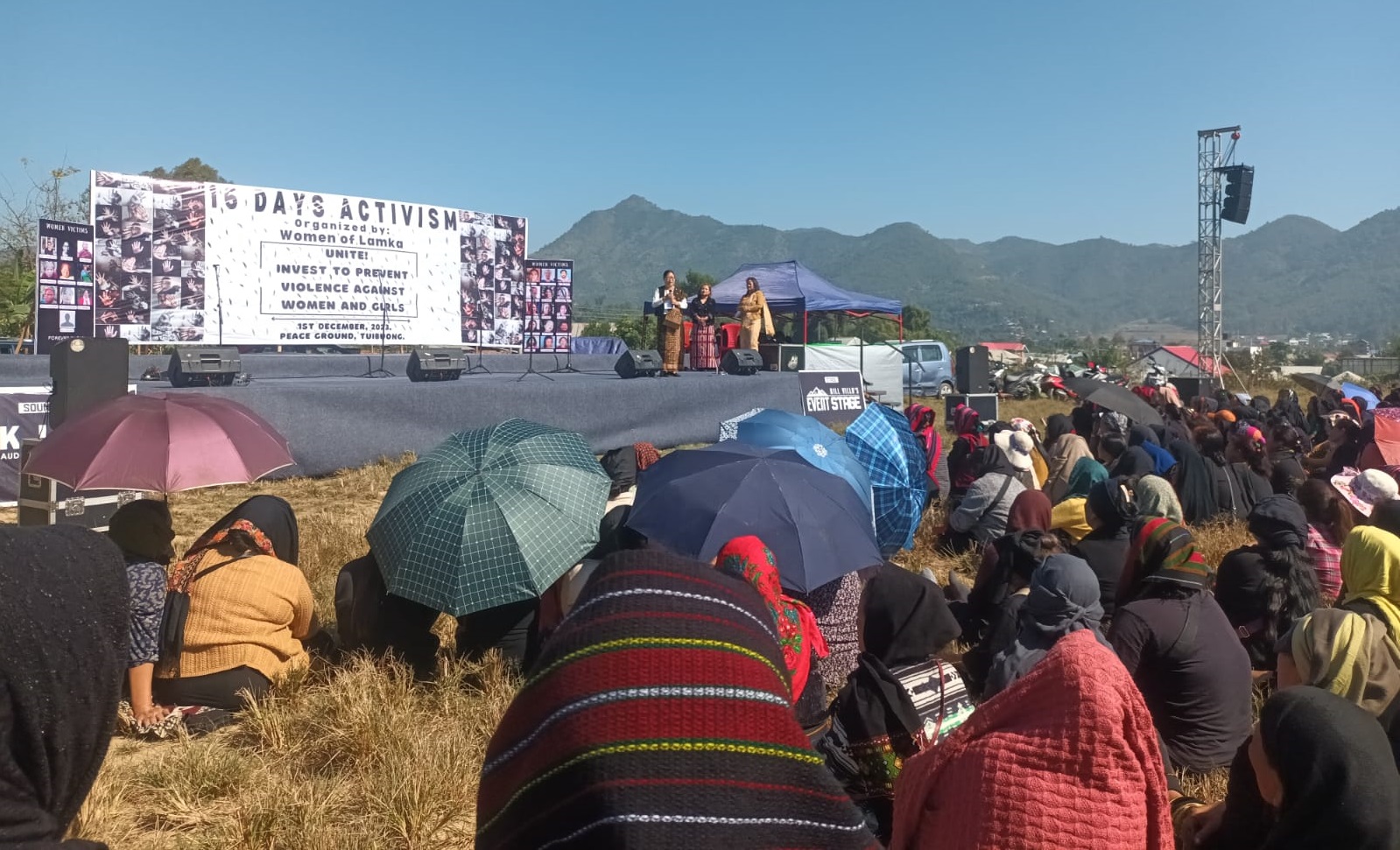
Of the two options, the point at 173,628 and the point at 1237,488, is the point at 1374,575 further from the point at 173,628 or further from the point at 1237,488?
the point at 173,628

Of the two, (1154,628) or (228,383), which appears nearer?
(1154,628)

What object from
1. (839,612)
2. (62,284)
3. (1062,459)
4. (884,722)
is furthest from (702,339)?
(884,722)

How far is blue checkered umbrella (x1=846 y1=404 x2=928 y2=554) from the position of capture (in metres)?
6.81

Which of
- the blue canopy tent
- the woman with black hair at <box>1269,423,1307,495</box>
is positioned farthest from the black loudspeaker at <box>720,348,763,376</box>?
the woman with black hair at <box>1269,423,1307,495</box>

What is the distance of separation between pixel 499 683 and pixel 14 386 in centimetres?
683

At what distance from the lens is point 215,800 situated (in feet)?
11.7

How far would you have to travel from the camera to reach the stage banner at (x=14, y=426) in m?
8.73

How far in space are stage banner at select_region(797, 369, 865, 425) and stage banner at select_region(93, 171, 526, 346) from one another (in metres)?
5.95

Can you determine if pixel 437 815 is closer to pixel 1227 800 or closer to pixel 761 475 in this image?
pixel 761 475

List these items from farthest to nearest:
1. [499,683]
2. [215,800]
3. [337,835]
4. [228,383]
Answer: [228,383] → [499,683] → [215,800] → [337,835]

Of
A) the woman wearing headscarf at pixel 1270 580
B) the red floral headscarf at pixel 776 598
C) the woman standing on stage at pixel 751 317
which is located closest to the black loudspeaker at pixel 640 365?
the woman standing on stage at pixel 751 317

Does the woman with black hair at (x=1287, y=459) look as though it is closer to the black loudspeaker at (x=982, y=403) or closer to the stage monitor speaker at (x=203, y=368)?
the black loudspeaker at (x=982, y=403)

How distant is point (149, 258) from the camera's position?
13.7 m

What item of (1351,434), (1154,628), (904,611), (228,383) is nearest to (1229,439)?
(1351,434)
